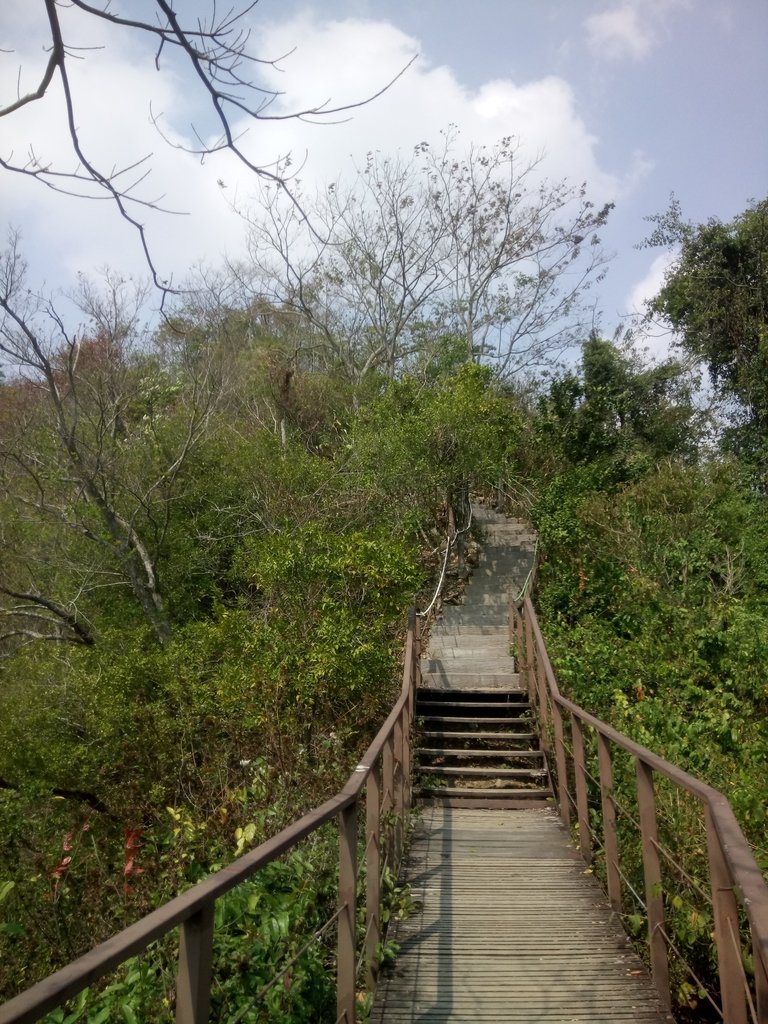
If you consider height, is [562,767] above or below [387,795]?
below

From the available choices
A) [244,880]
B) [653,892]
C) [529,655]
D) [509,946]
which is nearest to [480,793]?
[529,655]

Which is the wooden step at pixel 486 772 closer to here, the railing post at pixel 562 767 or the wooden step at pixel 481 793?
the wooden step at pixel 481 793

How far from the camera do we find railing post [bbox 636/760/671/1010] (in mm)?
3369

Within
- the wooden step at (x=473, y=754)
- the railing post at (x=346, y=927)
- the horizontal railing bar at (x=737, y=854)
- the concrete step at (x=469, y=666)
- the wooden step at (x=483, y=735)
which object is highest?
the horizontal railing bar at (x=737, y=854)

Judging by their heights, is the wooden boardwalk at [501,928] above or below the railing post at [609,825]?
below

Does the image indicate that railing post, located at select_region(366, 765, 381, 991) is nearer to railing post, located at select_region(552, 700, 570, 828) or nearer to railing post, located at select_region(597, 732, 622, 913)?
railing post, located at select_region(597, 732, 622, 913)

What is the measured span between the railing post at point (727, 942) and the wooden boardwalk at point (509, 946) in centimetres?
85

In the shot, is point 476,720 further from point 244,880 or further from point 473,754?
point 244,880

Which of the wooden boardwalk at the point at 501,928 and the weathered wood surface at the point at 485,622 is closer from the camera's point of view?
the wooden boardwalk at the point at 501,928

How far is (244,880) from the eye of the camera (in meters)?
2.26

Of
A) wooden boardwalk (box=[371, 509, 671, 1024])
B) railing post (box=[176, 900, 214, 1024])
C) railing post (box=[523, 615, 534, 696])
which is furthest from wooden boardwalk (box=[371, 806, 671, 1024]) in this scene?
railing post (box=[523, 615, 534, 696])

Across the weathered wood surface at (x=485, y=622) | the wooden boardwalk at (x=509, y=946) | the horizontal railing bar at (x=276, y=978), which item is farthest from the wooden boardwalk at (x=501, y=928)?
the weathered wood surface at (x=485, y=622)

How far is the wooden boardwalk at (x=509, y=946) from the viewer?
3.43 metres

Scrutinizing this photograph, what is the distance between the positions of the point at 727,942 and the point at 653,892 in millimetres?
850
